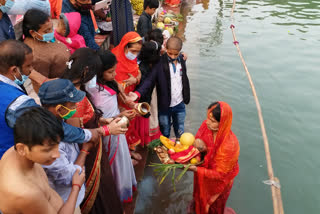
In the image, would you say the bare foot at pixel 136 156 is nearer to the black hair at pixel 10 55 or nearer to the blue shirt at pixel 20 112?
the blue shirt at pixel 20 112

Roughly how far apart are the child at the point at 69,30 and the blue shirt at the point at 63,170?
194 centimetres

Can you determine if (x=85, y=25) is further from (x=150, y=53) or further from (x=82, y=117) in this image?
(x=82, y=117)

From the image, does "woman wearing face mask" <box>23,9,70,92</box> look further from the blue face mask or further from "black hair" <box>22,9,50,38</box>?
the blue face mask

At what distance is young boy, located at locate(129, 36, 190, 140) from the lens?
3.88m

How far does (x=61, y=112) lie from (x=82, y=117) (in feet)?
1.42

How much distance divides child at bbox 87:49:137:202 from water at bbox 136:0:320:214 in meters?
0.73

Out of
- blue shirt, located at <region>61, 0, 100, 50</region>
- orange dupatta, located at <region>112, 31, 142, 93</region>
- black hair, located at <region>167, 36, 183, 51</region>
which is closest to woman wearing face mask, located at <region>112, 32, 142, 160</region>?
orange dupatta, located at <region>112, 31, 142, 93</region>

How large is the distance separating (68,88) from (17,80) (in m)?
0.59

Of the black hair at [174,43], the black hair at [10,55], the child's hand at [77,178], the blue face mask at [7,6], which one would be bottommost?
the child's hand at [77,178]

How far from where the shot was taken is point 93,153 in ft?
→ 8.01

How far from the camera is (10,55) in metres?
2.14

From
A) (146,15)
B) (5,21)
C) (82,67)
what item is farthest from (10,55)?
(146,15)

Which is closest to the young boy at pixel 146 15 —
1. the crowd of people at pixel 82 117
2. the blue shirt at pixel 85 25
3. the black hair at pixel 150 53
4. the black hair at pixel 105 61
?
the crowd of people at pixel 82 117

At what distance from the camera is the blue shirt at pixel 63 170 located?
187 cm
